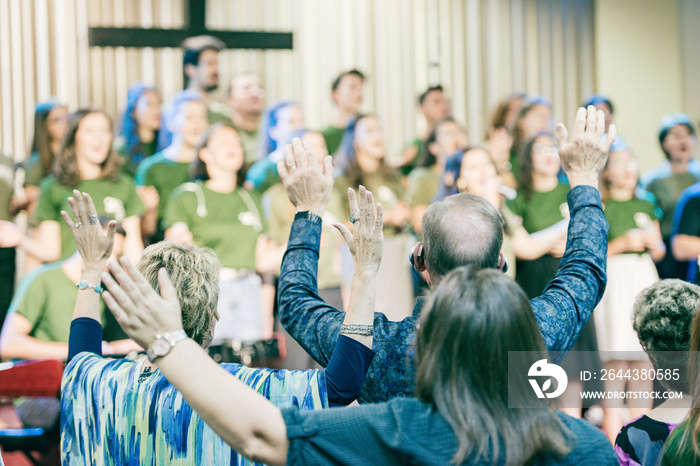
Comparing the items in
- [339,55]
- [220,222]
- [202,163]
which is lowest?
[220,222]

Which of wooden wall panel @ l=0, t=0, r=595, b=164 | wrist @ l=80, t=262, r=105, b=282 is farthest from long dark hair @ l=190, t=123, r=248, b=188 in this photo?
wrist @ l=80, t=262, r=105, b=282

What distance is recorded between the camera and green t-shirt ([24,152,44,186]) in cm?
421

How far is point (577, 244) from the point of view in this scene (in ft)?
5.33

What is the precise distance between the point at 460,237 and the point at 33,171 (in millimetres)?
3436

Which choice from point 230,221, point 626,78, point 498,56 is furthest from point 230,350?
point 626,78

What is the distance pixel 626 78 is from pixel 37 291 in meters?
5.03

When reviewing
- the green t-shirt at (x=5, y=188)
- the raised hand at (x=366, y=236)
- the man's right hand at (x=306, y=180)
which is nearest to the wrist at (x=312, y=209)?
the man's right hand at (x=306, y=180)

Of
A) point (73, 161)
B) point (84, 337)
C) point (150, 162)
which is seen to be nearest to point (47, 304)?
point (73, 161)

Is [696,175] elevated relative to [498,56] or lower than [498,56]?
lower

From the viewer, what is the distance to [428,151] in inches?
189

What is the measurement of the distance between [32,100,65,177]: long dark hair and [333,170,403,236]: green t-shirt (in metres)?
1.58

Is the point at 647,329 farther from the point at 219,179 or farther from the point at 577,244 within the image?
the point at 219,179

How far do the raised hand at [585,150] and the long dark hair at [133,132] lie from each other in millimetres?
3339

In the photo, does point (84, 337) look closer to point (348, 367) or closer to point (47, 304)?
point (348, 367)
